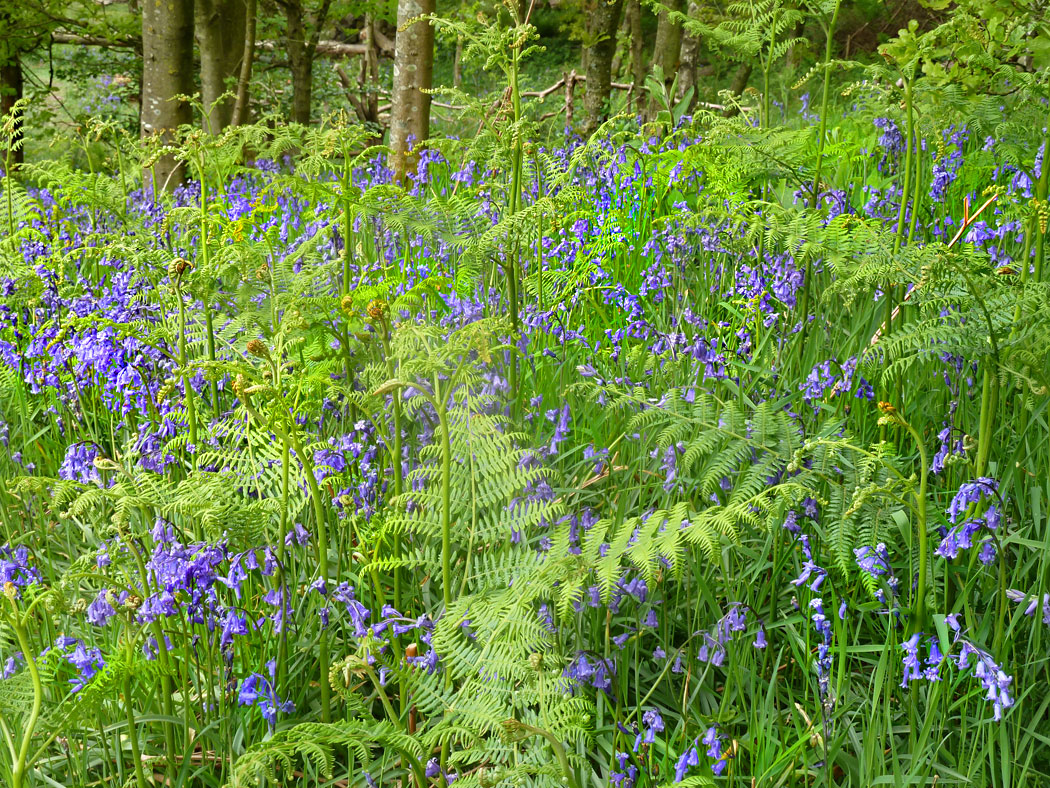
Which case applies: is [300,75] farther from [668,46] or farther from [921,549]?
[921,549]

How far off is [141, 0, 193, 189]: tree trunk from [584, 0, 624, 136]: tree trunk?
294 centimetres

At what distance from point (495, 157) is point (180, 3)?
4192mm

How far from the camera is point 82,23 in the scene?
840cm

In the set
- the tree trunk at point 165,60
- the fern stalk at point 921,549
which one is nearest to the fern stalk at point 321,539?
the fern stalk at point 921,549

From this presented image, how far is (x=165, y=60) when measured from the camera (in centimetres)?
596

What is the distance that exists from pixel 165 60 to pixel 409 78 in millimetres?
1902

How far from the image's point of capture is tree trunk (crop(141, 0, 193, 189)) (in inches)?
232

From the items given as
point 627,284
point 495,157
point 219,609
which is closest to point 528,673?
point 219,609

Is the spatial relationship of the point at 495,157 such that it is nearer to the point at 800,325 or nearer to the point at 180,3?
the point at 800,325

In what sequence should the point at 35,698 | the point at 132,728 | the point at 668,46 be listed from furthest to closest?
the point at 668,46, the point at 132,728, the point at 35,698

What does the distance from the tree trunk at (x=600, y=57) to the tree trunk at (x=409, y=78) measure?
173 centimetres

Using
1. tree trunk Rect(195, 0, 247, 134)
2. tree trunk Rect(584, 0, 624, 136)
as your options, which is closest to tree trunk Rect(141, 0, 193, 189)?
tree trunk Rect(195, 0, 247, 134)

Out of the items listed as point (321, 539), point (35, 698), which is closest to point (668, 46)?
point (321, 539)

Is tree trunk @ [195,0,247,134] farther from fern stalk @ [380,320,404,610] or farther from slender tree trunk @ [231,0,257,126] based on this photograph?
fern stalk @ [380,320,404,610]
